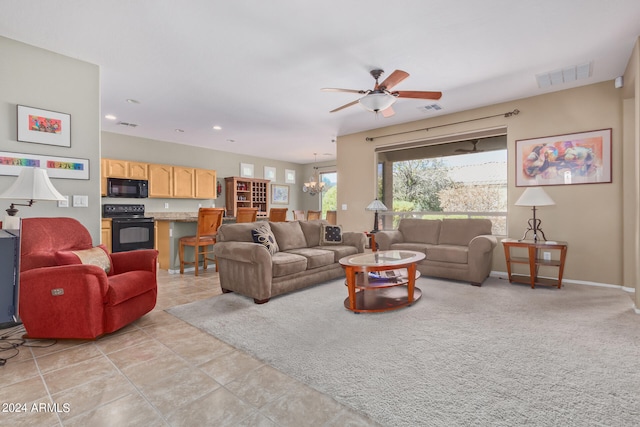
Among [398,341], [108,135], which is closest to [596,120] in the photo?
[398,341]

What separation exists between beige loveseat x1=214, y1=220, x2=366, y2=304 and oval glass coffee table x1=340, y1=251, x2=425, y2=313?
25.3 inches

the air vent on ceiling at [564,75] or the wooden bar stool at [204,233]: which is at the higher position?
the air vent on ceiling at [564,75]

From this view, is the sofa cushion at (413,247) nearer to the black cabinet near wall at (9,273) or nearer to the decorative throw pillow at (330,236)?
the decorative throw pillow at (330,236)

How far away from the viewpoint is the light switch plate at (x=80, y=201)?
3275 millimetres

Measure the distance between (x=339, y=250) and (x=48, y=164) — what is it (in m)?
3.44

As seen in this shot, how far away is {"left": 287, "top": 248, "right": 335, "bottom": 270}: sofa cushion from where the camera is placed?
12.5 ft

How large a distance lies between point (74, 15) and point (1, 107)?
1.19 meters

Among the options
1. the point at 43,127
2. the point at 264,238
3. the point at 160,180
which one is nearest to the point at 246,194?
the point at 160,180

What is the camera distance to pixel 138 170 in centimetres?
643

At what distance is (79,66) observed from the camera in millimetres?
3352

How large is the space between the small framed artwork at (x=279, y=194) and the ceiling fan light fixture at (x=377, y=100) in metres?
6.51

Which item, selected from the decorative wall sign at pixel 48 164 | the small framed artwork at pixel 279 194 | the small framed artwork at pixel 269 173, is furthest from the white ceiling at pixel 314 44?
the small framed artwork at pixel 279 194

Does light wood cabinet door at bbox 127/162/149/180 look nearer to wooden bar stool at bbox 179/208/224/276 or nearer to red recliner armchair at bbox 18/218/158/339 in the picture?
wooden bar stool at bbox 179/208/224/276

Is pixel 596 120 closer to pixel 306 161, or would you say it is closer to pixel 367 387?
pixel 367 387
